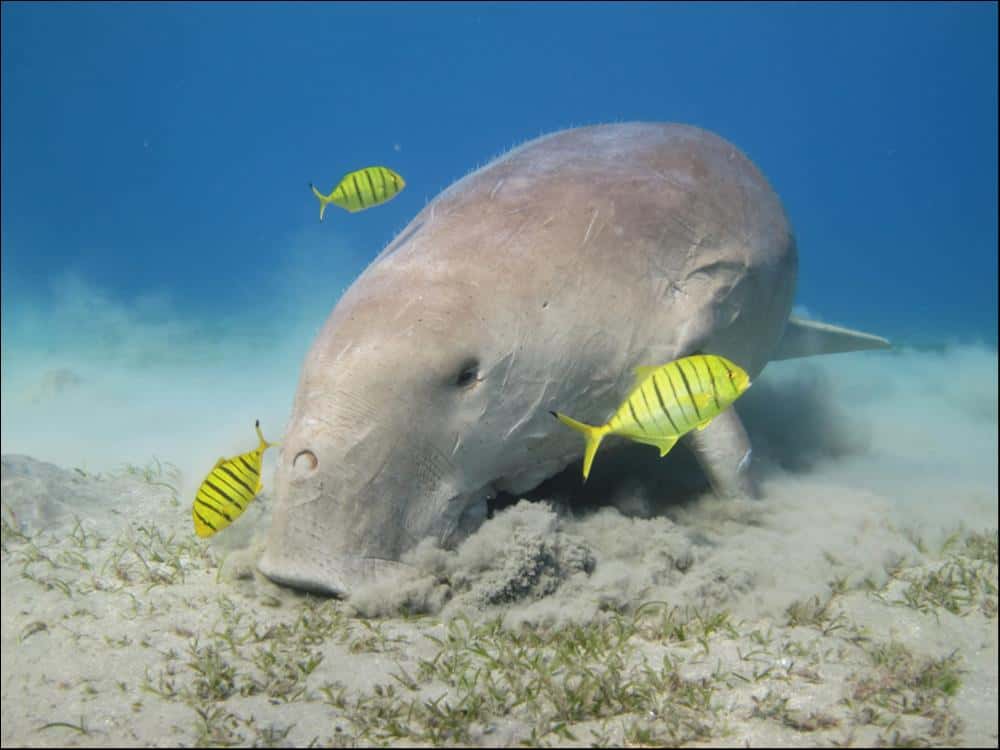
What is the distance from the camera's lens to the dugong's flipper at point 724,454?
14.0 ft

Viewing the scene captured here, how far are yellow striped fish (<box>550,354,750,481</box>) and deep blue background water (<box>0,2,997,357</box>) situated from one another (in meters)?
Answer: 60.5

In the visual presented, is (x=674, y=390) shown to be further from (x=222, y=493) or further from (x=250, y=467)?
(x=222, y=493)

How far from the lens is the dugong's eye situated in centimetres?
339

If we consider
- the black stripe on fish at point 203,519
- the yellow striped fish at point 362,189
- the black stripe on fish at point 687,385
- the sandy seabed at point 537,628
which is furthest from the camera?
the yellow striped fish at point 362,189

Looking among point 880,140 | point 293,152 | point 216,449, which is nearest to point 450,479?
point 216,449

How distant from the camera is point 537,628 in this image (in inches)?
119

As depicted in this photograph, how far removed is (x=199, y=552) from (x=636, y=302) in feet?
8.97

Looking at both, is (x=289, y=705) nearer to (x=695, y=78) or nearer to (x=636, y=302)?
(x=636, y=302)

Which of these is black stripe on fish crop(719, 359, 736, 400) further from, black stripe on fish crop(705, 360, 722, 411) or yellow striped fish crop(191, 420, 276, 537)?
yellow striped fish crop(191, 420, 276, 537)

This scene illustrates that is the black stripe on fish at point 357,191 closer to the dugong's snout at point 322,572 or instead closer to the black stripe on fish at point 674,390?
the dugong's snout at point 322,572

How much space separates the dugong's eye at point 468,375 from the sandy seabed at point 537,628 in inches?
28.0

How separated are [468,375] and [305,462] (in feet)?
2.81

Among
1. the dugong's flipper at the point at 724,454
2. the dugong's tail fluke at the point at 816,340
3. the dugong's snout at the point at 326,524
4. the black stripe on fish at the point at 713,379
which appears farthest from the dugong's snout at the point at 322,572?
the dugong's tail fluke at the point at 816,340

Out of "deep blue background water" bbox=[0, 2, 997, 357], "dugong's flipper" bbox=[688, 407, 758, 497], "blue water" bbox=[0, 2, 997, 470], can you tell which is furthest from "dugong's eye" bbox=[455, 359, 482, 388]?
"deep blue background water" bbox=[0, 2, 997, 357]
